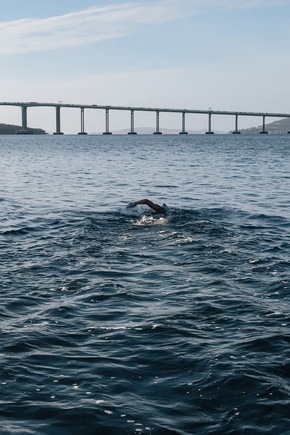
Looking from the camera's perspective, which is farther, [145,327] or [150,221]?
[150,221]

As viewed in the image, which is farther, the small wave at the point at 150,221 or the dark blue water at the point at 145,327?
the small wave at the point at 150,221

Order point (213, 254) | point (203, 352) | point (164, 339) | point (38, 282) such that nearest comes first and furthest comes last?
point (203, 352)
point (164, 339)
point (38, 282)
point (213, 254)

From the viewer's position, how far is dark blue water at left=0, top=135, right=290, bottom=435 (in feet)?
27.4

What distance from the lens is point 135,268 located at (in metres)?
16.5

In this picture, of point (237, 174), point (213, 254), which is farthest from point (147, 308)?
point (237, 174)

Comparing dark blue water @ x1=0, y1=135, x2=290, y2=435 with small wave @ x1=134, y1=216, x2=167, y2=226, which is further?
small wave @ x1=134, y1=216, x2=167, y2=226

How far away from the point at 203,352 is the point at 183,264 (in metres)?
6.63

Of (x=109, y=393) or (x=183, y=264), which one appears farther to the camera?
(x=183, y=264)

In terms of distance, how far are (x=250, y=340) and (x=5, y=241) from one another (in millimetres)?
12357

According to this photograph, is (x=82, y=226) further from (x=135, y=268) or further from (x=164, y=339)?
(x=164, y=339)

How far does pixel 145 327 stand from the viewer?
11.7 m

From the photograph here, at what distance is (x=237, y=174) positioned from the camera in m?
57.8

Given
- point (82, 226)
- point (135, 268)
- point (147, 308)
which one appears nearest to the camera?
point (147, 308)

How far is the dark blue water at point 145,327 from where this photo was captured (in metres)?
8.34
